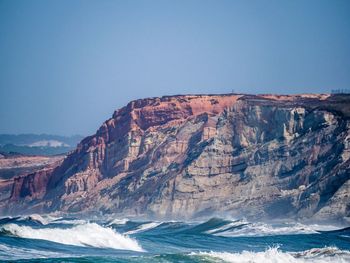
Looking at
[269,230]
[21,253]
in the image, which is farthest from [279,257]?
[269,230]

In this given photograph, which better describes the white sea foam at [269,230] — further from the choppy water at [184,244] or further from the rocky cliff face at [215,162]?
the rocky cliff face at [215,162]

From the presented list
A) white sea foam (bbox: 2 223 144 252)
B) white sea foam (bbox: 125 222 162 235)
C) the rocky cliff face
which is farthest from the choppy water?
the rocky cliff face

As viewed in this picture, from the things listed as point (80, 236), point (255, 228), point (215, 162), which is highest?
point (215, 162)

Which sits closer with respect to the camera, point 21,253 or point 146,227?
point 21,253

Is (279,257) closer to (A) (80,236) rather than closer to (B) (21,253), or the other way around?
(B) (21,253)

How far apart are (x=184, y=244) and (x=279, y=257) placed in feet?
64.8

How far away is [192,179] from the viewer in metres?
97.8

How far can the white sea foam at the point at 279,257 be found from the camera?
36.8 meters

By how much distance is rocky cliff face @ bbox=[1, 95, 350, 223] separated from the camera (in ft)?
270

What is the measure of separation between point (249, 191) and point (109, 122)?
53654 millimetres

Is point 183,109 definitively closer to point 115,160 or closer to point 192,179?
point 115,160

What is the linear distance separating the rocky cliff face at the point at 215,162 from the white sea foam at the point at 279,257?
3216 cm

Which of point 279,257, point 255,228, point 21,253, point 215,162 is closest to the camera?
point 279,257

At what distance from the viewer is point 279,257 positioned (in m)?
37.1
